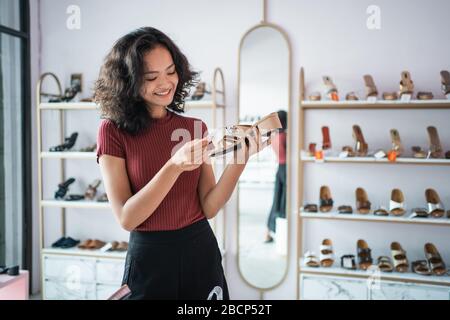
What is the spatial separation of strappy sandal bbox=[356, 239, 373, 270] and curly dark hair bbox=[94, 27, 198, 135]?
5.55ft

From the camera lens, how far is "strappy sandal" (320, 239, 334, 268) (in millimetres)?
2295

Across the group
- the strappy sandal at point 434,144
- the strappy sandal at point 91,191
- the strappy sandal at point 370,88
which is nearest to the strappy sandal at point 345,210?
the strappy sandal at point 434,144

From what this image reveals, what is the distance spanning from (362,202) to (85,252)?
1.66 metres

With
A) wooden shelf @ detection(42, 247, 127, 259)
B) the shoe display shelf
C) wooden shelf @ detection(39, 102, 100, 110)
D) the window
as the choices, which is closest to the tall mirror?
the shoe display shelf

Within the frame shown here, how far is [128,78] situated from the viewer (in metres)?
0.95

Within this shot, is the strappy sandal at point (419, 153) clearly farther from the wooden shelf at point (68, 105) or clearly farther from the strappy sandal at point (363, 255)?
the wooden shelf at point (68, 105)

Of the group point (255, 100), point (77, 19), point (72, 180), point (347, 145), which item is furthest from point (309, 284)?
point (77, 19)

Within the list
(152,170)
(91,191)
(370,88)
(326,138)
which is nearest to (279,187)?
(326,138)

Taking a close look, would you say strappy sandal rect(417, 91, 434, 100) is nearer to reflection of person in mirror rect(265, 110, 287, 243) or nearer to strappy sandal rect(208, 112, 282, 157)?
reflection of person in mirror rect(265, 110, 287, 243)

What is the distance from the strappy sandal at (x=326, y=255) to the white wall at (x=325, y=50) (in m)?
0.14

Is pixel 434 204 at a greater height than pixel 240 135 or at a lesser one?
lesser

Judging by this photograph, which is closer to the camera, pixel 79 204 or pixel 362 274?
pixel 362 274

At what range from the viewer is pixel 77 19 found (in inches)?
106

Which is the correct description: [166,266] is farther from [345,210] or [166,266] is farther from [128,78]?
[345,210]
